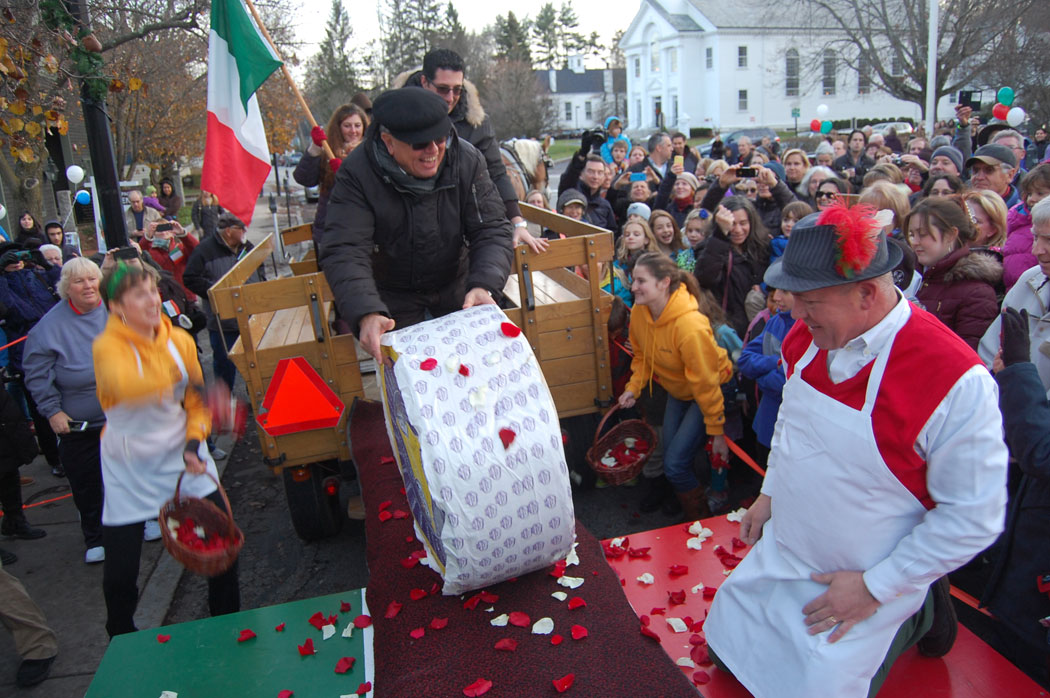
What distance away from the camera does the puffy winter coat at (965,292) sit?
399 centimetres

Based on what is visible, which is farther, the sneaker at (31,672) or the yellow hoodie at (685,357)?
the yellow hoodie at (685,357)

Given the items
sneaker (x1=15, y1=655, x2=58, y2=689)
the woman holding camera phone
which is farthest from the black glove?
sneaker (x1=15, y1=655, x2=58, y2=689)

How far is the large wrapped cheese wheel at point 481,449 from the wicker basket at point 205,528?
3.65 feet

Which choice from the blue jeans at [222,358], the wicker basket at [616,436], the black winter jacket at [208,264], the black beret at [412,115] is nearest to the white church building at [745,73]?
the black winter jacket at [208,264]

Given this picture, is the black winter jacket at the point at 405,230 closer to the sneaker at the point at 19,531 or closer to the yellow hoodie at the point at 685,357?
the yellow hoodie at the point at 685,357

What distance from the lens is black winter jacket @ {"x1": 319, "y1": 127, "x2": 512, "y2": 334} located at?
143 inches

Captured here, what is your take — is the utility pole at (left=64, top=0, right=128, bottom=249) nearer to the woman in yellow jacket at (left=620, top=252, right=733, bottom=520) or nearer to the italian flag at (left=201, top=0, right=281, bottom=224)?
the italian flag at (left=201, top=0, right=281, bottom=224)

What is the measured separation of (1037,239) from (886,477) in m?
2.08

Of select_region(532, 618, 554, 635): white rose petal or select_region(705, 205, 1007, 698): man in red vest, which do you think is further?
select_region(532, 618, 554, 635): white rose petal

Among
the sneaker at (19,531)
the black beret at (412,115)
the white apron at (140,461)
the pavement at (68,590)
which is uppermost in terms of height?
the black beret at (412,115)

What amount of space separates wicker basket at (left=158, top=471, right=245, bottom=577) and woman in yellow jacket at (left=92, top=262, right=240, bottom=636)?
0.10 metres

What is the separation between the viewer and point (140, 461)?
3633 millimetres

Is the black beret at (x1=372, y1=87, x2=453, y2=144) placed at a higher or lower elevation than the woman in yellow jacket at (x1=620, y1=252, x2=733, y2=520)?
higher

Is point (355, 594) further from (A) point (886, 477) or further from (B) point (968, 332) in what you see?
(B) point (968, 332)
